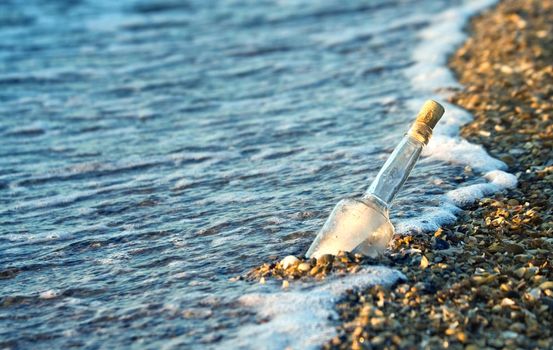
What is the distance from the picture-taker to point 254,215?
4.32 m

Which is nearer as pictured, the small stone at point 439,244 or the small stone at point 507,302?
the small stone at point 507,302

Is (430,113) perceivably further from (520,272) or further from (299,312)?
(299,312)

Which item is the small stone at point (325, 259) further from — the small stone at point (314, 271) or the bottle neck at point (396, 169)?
the bottle neck at point (396, 169)

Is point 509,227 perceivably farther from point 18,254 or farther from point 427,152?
point 18,254

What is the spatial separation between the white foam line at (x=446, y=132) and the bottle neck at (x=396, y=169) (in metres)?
0.40

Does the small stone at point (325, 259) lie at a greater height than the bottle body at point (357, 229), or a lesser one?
lesser

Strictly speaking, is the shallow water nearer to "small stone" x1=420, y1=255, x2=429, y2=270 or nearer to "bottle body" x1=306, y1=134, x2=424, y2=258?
"bottle body" x1=306, y1=134, x2=424, y2=258

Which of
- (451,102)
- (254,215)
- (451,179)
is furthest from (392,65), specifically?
(254,215)

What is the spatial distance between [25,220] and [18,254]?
1.60 feet

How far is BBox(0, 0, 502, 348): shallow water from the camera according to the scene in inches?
137

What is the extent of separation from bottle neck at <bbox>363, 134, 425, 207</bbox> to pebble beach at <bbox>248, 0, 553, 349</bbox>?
26 centimetres

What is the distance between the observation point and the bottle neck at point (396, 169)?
11.5 ft

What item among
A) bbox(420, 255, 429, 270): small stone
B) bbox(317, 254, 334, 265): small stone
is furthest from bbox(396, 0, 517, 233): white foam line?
bbox(317, 254, 334, 265): small stone

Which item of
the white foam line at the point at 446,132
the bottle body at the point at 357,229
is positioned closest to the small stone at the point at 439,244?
the white foam line at the point at 446,132
